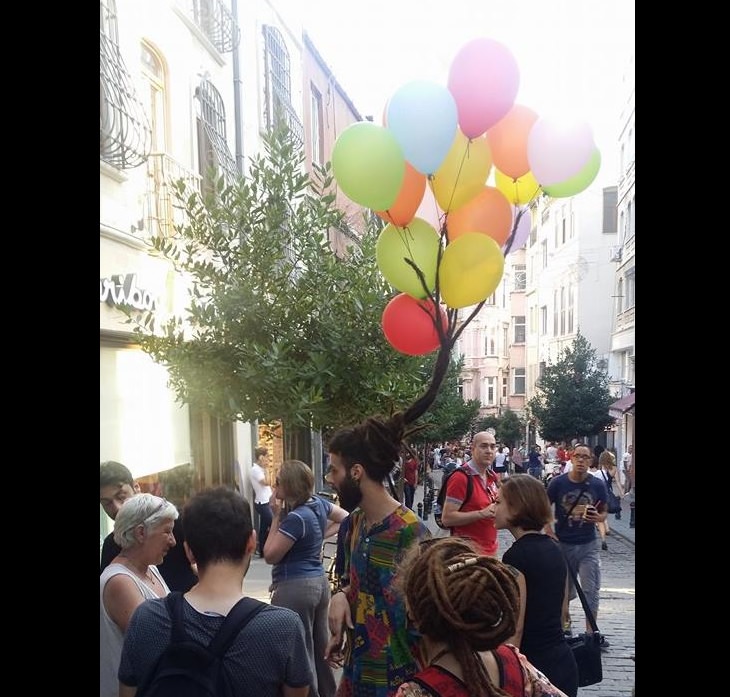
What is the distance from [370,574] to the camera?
228cm

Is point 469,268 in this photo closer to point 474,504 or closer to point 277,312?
point 277,312

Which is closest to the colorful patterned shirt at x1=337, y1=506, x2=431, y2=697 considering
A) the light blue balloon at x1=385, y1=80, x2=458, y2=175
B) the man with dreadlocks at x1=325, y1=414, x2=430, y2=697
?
the man with dreadlocks at x1=325, y1=414, x2=430, y2=697

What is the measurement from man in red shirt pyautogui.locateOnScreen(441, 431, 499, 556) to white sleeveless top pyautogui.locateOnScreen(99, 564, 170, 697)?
162cm

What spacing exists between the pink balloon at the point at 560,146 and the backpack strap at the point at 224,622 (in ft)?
5.53

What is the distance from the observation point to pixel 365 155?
8.11 feet

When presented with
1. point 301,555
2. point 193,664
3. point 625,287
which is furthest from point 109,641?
point 625,287

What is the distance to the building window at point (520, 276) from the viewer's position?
2850mm

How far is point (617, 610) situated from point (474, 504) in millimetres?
960

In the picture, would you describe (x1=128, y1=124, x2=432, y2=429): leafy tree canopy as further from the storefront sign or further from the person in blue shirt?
the person in blue shirt

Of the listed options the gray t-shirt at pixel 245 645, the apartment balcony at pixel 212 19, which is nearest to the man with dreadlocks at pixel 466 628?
the gray t-shirt at pixel 245 645
